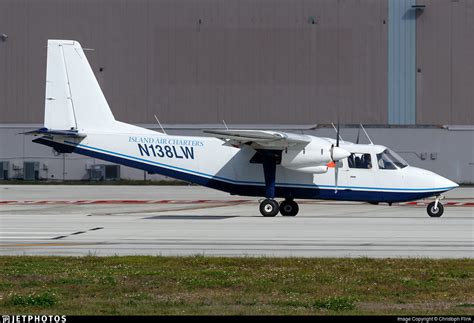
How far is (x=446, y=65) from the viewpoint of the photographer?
169ft

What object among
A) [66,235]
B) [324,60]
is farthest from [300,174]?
[324,60]

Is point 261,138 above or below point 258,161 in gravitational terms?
above

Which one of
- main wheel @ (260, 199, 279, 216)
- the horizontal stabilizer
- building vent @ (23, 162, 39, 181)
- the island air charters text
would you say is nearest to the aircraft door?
main wheel @ (260, 199, 279, 216)

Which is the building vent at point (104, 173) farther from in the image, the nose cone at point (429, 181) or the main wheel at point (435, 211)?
the main wheel at point (435, 211)

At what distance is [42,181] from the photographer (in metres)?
51.8

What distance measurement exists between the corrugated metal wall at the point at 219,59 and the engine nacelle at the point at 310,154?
23.7 m

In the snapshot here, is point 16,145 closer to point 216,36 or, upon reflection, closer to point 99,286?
point 216,36

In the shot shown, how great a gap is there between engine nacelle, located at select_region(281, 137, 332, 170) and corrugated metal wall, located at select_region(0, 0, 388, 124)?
23692mm

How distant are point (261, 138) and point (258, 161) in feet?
5.54

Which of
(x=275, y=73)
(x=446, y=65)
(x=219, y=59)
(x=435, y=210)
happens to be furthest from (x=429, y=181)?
(x=219, y=59)

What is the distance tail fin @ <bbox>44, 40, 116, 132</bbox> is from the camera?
1142 inches

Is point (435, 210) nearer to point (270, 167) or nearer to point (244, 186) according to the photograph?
point (270, 167)

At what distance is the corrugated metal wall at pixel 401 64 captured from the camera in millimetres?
51688

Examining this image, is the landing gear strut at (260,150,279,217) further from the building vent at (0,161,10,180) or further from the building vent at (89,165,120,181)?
the building vent at (0,161,10,180)
